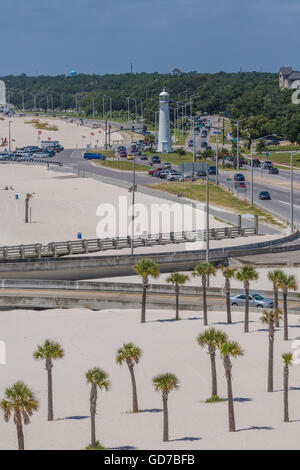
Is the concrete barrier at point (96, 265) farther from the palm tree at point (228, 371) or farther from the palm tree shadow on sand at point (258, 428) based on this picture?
the palm tree shadow on sand at point (258, 428)

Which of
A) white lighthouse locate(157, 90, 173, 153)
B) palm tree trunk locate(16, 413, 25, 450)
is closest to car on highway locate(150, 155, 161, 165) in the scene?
white lighthouse locate(157, 90, 173, 153)

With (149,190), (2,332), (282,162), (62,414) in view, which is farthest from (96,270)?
(282,162)

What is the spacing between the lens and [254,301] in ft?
177

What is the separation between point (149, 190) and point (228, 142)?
8706 cm

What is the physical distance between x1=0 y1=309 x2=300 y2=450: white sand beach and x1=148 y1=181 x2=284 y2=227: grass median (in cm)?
3936

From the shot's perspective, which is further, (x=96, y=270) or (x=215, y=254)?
(x=215, y=254)

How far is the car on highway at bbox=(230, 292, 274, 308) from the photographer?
5344 cm

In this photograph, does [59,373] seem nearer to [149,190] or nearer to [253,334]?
[253,334]

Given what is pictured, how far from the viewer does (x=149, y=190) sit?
4281 inches

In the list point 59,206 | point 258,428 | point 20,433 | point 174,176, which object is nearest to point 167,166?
point 174,176

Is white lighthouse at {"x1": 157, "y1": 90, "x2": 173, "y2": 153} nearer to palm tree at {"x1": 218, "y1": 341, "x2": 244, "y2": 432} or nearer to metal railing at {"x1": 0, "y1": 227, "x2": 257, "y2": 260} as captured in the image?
metal railing at {"x1": 0, "y1": 227, "x2": 257, "y2": 260}

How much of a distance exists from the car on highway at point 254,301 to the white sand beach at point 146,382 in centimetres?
179

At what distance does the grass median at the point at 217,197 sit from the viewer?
93.0 metres

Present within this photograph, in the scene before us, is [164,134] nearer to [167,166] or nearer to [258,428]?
[167,166]
